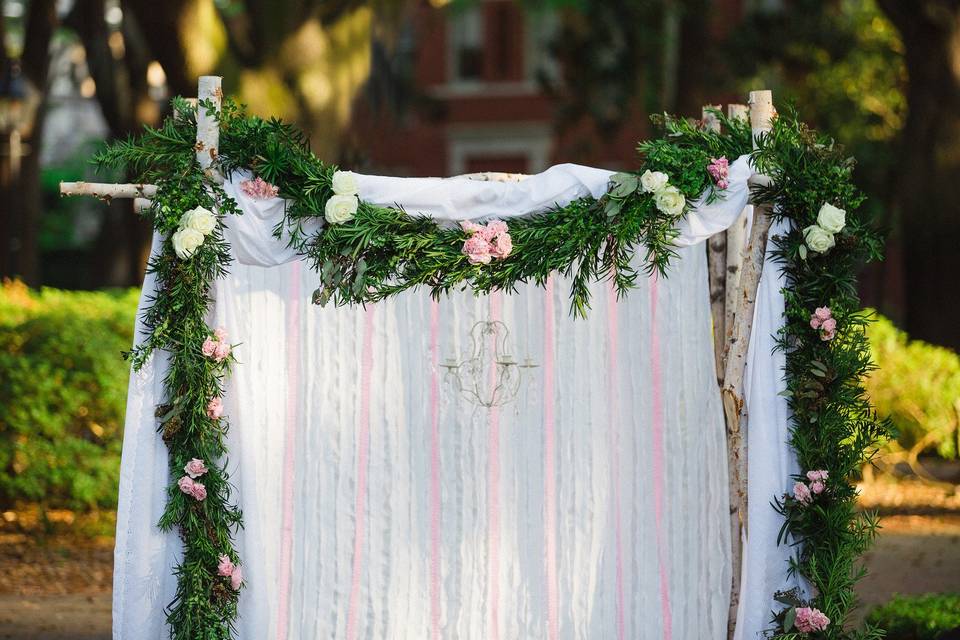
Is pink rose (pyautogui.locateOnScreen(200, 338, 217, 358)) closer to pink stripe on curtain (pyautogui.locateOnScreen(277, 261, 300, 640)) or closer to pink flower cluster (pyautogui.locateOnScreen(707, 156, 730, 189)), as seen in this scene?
pink stripe on curtain (pyautogui.locateOnScreen(277, 261, 300, 640))

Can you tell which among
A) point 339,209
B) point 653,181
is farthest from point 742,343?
point 339,209

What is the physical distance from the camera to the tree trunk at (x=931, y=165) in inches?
429

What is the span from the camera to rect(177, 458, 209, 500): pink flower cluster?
14.7 feet

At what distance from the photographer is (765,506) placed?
4.72 meters

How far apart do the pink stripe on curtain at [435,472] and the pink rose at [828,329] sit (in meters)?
1.52

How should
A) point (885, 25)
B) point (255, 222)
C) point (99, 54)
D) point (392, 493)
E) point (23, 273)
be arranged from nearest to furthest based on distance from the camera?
1. point (255, 222)
2. point (392, 493)
3. point (99, 54)
4. point (23, 273)
5. point (885, 25)

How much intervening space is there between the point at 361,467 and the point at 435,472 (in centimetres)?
30

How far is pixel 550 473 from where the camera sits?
5051 millimetres

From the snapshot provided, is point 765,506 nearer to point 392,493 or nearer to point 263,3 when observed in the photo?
point 392,493

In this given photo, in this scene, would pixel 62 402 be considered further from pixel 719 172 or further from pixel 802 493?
pixel 802 493

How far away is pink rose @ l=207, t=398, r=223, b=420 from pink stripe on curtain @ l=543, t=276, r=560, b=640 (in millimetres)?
1323

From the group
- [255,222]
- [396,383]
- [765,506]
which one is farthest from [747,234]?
[255,222]

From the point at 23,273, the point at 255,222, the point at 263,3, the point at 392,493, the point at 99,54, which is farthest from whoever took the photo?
the point at 23,273

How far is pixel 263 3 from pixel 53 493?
149 inches
